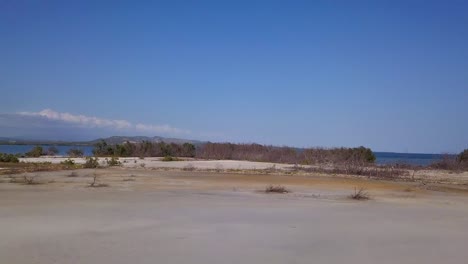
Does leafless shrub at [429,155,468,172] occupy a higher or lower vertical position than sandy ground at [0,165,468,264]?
higher

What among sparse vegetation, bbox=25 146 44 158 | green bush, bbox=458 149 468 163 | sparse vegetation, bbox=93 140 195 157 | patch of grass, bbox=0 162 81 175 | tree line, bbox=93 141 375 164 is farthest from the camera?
sparse vegetation, bbox=93 140 195 157

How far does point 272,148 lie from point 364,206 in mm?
41309

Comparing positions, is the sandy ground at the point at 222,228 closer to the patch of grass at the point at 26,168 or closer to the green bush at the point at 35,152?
the patch of grass at the point at 26,168

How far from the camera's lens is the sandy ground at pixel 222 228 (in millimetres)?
7781

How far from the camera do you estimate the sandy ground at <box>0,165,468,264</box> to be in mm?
7781

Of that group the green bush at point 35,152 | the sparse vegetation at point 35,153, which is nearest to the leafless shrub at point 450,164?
the sparse vegetation at point 35,153

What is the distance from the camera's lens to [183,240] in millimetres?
8875

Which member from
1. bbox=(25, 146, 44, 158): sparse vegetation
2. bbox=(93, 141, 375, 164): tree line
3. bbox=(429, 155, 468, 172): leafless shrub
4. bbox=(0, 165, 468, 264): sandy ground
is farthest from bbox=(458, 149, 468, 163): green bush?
bbox=(25, 146, 44, 158): sparse vegetation

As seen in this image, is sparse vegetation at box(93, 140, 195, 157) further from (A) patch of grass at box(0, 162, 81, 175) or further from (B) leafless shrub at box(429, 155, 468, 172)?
(B) leafless shrub at box(429, 155, 468, 172)

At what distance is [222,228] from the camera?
10.3 meters

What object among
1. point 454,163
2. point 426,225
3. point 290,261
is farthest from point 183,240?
point 454,163

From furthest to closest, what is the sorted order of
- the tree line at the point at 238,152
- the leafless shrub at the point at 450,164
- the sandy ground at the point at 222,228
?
the tree line at the point at 238,152, the leafless shrub at the point at 450,164, the sandy ground at the point at 222,228

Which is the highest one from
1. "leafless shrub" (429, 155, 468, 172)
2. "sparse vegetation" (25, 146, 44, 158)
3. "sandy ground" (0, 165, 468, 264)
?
"leafless shrub" (429, 155, 468, 172)

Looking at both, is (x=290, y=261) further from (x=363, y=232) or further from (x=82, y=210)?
(x=82, y=210)
